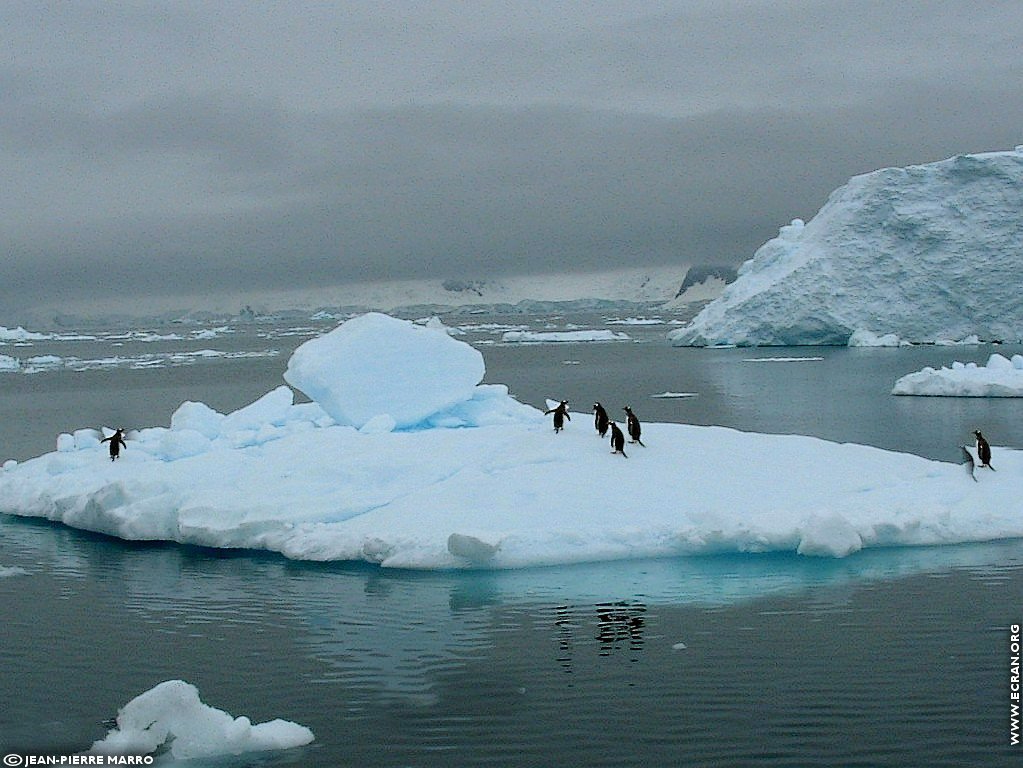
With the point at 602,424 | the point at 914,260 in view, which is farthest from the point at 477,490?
the point at 914,260

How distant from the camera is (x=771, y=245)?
65.4 metres

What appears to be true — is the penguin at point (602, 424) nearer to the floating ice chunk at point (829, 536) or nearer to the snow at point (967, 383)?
the floating ice chunk at point (829, 536)

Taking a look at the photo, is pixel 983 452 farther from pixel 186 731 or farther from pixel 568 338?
pixel 568 338

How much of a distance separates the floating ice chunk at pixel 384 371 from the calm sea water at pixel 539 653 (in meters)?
4.61

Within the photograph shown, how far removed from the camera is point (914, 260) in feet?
198

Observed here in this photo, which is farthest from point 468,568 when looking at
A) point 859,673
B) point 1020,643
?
point 1020,643

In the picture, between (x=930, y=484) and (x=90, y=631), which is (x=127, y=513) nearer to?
(x=90, y=631)

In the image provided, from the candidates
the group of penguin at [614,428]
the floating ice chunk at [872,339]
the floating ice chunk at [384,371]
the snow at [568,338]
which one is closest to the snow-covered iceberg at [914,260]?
the floating ice chunk at [872,339]

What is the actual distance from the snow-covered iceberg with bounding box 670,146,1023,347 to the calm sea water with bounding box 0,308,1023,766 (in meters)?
48.8

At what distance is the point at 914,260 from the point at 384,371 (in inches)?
1854

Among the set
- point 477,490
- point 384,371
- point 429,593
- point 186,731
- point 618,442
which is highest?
point 384,371

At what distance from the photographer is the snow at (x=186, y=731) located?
28.0ft

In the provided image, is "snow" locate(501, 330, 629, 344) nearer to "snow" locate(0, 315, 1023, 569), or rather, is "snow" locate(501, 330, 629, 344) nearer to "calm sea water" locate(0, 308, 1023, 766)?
"snow" locate(0, 315, 1023, 569)

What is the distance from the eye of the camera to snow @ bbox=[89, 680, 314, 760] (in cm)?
853
